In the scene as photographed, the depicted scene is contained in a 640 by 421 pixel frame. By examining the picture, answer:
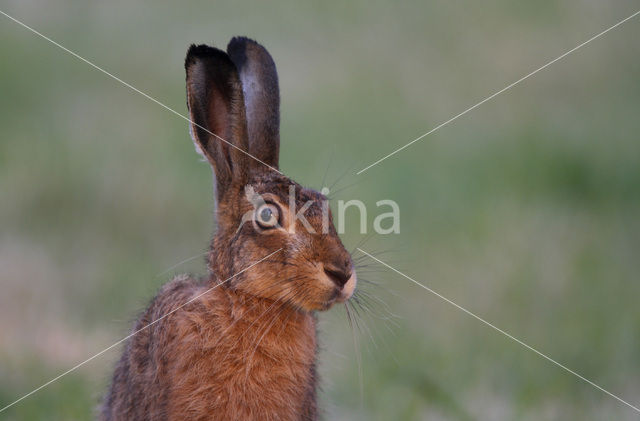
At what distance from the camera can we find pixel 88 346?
6.16 meters

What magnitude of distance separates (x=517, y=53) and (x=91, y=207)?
3.96 metres

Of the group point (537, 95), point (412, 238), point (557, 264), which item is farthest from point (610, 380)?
point (537, 95)

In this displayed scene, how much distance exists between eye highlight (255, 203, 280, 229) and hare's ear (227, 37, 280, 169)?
257 mm

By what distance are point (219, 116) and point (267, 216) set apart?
0.51 meters

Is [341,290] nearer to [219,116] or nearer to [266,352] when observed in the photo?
[266,352]

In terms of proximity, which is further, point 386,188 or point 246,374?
point 386,188

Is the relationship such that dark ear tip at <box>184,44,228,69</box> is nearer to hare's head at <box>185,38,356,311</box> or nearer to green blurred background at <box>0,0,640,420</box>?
hare's head at <box>185,38,356,311</box>

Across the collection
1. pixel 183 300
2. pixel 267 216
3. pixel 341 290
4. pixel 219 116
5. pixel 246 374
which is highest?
pixel 219 116

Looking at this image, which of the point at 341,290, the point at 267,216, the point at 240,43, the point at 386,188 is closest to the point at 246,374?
the point at 341,290

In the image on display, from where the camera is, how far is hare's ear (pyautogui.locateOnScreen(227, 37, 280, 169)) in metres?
4.84

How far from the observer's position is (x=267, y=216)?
4.59m

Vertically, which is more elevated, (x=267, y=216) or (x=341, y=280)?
(x=267, y=216)

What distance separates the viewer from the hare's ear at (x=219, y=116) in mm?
4664

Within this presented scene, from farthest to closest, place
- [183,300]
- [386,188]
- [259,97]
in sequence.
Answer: [386,188], [259,97], [183,300]
